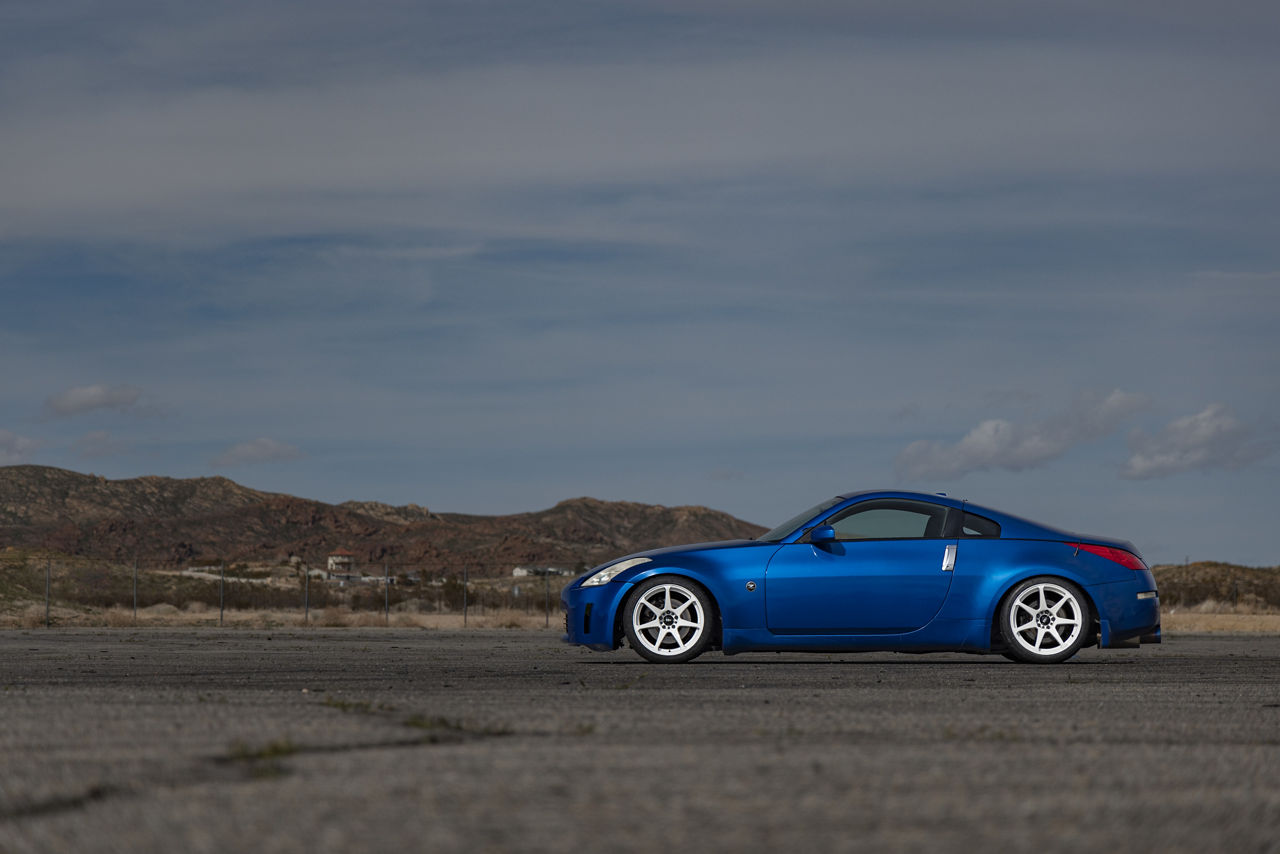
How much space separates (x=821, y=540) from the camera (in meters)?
12.4

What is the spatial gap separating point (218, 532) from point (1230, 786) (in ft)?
363

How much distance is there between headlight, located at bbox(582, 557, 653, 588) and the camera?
12641mm

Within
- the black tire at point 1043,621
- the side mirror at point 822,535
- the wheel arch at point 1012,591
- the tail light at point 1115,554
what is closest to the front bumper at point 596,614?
the side mirror at point 822,535

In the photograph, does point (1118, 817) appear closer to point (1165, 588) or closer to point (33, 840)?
point (33, 840)

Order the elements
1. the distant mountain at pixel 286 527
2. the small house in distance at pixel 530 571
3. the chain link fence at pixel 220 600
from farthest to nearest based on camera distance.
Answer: the distant mountain at pixel 286 527 < the small house in distance at pixel 530 571 < the chain link fence at pixel 220 600

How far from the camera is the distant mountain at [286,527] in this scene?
10338 centimetres

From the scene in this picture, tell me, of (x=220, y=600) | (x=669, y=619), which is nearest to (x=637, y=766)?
(x=669, y=619)

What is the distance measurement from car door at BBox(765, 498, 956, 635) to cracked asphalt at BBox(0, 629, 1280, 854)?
2475mm

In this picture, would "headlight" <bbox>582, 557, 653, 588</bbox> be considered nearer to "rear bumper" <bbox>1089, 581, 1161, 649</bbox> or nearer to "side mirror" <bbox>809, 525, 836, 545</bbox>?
"side mirror" <bbox>809, 525, 836, 545</bbox>

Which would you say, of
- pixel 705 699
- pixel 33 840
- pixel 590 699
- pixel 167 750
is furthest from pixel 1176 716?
pixel 33 840

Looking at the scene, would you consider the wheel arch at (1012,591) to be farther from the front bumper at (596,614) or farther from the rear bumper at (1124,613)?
the front bumper at (596,614)

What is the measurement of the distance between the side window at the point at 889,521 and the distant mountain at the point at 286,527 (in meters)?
83.3

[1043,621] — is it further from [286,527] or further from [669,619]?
[286,527]

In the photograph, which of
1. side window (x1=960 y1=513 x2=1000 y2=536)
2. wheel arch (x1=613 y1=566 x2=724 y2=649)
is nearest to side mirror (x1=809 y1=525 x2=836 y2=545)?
wheel arch (x1=613 y1=566 x2=724 y2=649)
